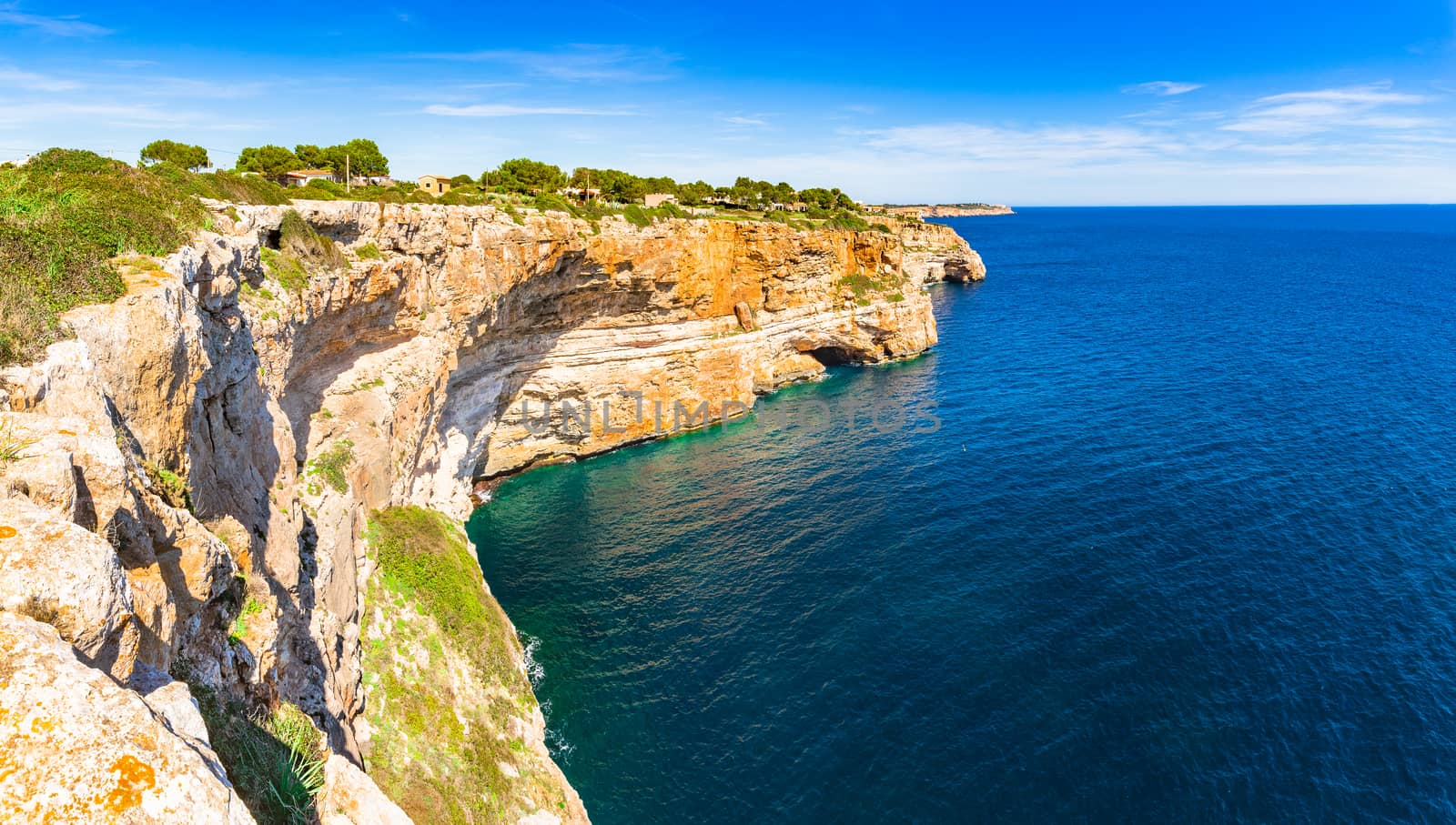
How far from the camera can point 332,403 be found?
30719 mm

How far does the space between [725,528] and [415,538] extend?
60.9 feet

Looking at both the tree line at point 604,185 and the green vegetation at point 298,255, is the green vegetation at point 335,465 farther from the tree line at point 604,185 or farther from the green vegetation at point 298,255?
the tree line at point 604,185

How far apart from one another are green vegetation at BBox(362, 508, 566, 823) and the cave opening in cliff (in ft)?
182

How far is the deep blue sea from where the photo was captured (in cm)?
2572

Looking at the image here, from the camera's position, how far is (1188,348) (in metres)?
80.0

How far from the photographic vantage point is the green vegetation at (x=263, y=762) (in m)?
8.18

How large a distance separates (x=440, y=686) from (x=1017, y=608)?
25351 millimetres

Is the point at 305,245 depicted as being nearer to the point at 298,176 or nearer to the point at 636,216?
the point at 298,176

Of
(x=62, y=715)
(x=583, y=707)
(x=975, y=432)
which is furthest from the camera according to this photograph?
(x=975, y=432)

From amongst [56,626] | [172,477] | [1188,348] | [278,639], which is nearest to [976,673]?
[278,639]

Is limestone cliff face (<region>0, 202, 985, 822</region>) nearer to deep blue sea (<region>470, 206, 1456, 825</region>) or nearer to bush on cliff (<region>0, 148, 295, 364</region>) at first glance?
bush on cliff (<region>0, 148, 295, 364</region>)

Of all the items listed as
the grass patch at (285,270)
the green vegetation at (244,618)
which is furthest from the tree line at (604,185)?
the green vegetation at (244,618)

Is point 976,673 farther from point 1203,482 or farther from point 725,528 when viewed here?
point 1203,482

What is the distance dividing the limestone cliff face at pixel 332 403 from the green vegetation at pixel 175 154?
1530 cm
